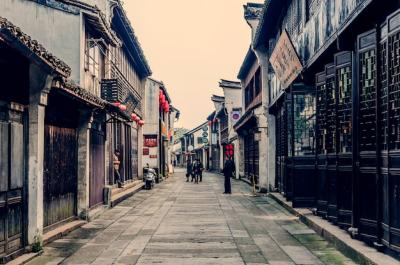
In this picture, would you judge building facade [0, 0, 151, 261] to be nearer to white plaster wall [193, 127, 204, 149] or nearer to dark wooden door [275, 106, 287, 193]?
dark wooden door [275, 106, 287, 193]

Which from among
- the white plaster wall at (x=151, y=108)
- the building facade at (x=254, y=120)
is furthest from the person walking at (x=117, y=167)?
the white plaster wall at (x=151, y=108)

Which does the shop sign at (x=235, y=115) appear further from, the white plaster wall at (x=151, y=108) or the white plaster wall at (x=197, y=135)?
the white plaster wall at (x=197, y=135)

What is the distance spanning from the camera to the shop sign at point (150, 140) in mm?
39906

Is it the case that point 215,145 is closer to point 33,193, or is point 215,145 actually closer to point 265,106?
point 265,106

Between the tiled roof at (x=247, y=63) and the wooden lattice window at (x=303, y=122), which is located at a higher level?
the tiled roof at (x=247, y=63)

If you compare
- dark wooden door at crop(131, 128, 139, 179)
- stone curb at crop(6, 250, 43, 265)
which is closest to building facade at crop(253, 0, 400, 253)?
stone curb at crop(6, 250, 43, 265)

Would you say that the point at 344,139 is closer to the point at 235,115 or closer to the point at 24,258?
the point at 24,258

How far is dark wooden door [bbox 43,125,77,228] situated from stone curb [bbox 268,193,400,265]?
5.97m

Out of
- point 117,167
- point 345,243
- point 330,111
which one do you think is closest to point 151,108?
point 117,167

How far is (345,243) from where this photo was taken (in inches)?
392

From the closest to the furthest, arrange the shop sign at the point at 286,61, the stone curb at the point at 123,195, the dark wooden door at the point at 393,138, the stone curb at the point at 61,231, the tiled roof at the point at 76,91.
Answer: the dark wooden door at the point at 393,138 < the tiled roof at the point at 76,91 < the stone curb at the point at 61,231 < the shop sign at the point at 286,61 < the stone curb at the point at 123,195

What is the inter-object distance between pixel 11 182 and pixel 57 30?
737 centimetres

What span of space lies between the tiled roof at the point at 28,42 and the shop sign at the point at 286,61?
708 cm

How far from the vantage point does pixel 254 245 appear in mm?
11234
